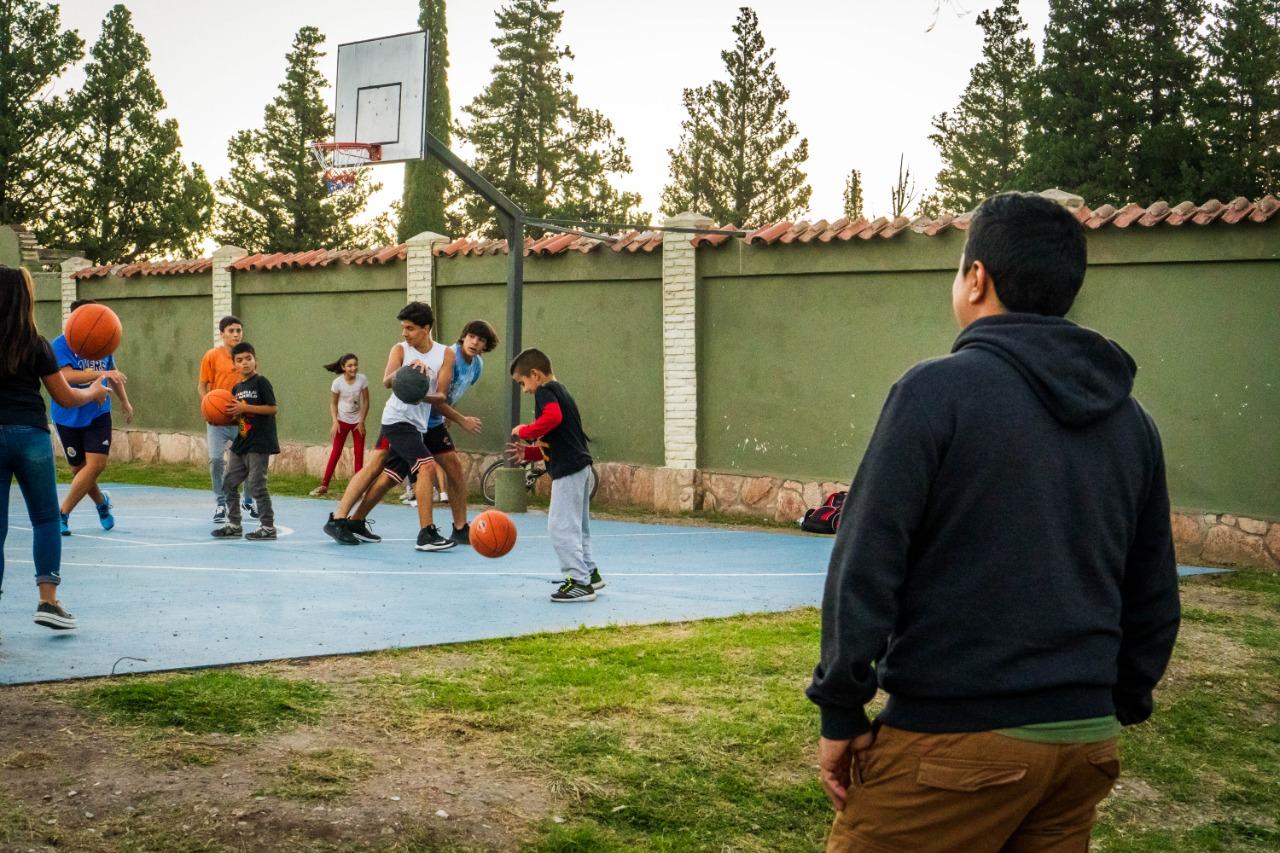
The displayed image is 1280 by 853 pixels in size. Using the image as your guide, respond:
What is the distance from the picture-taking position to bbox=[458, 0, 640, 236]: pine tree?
49.0 metres

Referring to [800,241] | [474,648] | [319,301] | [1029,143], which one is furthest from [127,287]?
[1029,143]

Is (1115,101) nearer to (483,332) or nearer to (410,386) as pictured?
(483,332)

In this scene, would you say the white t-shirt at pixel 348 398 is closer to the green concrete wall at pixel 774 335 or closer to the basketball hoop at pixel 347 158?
the green concrete wall at pixel 774 335

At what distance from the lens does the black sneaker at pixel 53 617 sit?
728 centimetres

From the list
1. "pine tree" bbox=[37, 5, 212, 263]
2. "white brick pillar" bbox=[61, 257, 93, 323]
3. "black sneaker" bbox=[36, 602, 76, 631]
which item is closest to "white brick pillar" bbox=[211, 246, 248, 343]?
"white brick pillar" bbox=[61, 257, 93, 323]

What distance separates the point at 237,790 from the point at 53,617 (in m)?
2.93

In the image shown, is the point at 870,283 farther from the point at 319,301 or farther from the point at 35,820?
the point at 35,820

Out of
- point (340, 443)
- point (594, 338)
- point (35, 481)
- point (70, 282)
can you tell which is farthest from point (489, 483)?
point (70, 282)

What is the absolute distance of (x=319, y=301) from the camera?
2044 centimetres

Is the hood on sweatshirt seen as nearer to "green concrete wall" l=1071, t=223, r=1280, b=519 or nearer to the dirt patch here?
the dirt patch

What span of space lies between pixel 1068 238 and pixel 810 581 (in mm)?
7937

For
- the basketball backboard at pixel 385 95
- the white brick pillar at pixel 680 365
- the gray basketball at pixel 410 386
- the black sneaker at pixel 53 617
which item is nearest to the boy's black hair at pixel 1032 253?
the black sneaker at pixel 53 617

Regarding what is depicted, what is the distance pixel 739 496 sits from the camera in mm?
15617

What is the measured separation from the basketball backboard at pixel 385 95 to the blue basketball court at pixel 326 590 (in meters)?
4.79
